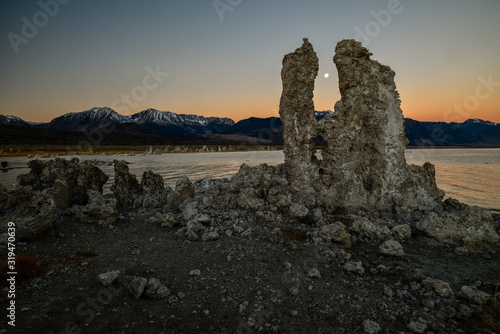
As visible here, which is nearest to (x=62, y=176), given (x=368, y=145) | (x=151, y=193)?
(x=151, y=193)

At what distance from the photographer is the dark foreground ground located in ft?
15.1

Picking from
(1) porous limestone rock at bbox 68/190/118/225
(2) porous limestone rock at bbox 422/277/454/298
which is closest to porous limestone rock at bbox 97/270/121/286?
(1) porous limestone rock at bbox 68/190/118/225

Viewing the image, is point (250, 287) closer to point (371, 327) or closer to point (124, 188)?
point (371, 327)

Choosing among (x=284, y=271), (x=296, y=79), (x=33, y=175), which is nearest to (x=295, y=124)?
(x=296, y=79)

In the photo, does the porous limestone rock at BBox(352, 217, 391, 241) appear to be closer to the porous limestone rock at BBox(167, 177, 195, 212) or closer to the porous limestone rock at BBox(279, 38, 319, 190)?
the porous limestone rock at BBox(279, 38, 319, 190)

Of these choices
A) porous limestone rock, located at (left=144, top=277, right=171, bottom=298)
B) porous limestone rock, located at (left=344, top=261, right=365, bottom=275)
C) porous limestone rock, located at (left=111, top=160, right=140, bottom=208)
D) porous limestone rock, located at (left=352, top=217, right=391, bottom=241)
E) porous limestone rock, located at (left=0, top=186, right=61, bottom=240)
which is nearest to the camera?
porous limestone rock, located at (left=144, top=277, right=171, bottom=298)

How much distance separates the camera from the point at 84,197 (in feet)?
38.2

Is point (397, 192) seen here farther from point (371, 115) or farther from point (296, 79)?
point (296, 79)

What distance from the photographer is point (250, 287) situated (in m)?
5.75

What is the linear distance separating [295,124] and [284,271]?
771 centimetres

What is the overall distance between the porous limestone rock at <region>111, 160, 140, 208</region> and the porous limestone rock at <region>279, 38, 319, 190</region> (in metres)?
8.51

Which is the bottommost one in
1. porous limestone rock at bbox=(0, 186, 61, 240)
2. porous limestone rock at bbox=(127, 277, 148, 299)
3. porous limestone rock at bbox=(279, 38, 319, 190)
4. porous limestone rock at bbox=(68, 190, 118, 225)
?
porous limestone rock at bbox=(127, 277, 148, 299)

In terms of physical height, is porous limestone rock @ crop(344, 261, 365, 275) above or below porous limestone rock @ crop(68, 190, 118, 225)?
below

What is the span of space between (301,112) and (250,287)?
29.0ft
